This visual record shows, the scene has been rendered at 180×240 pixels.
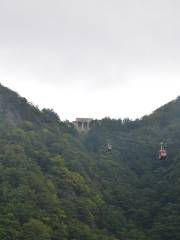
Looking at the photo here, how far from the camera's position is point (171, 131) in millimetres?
91375

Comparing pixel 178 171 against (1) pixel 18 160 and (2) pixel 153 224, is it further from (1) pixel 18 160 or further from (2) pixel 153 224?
(1) pixel 18 160

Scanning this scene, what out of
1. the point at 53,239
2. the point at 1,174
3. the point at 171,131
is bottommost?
the point at 53,239

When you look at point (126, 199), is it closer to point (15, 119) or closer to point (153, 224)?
point (153, 224)

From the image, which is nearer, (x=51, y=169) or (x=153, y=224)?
(x=153, y=224)

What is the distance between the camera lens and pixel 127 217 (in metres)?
70.1

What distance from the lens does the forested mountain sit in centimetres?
6050

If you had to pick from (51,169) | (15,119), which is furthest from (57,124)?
(51,169)

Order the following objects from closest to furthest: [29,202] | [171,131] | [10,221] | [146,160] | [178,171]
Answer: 1. [10,221]
2. [29,202]
3. [178,171]
4. [146,160]
5. [171,131]

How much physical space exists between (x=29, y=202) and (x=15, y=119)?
28.3 metres

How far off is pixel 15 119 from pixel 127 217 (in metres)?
24.9

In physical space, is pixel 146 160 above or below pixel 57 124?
below

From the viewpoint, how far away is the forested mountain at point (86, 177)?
6050 centimetres

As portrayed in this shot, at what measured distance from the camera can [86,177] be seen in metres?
75.1

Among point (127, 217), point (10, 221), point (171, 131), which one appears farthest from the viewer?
point (171, 131)
